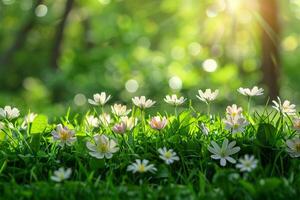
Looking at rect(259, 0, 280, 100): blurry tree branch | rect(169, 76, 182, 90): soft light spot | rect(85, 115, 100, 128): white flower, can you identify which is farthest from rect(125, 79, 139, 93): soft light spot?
rect(85, 115, 100, 128): white flower

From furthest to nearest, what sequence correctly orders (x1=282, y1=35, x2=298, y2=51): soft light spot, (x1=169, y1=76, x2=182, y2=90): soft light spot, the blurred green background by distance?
(x1=282, y1=35, x2=298, y2=51): soft light spot < the blurred green background < (x1=169, y1=76, x2=182, y2=90): soft light spot

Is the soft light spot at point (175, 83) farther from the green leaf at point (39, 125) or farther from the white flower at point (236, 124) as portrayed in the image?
the white flower at point (236, 124)

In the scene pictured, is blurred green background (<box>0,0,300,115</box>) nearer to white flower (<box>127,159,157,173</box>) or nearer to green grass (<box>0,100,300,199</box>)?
green grass (<box>0,100,300,199</box>)

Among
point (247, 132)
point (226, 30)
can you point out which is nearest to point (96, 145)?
point (247, 132)

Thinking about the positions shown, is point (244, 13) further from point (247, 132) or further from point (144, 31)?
point (247, 132)

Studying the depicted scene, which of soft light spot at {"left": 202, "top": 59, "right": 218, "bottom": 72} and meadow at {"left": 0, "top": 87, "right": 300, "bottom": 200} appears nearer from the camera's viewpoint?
meadow at {"left": 0, "top": 87, "right": 300, "bottom": 200}

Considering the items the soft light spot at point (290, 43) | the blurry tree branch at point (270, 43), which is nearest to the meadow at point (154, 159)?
the blurry tree branch at point (270, 43)

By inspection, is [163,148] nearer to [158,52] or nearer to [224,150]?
[224,150]

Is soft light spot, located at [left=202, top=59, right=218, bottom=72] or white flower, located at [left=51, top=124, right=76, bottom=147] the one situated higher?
soft light spot, located at [left=202, top=59, right=218, bottom=72]
